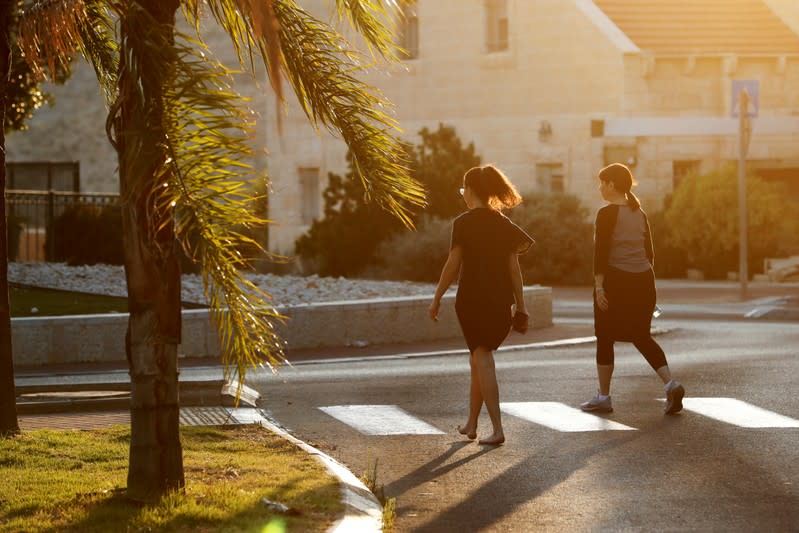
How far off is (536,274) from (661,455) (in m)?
26.1

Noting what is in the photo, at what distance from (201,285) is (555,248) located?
516 inches

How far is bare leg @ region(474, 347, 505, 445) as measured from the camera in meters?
11.0

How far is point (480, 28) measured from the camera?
4562cm

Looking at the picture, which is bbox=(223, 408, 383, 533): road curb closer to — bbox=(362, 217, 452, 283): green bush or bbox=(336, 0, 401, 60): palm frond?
bbox=(336, 0, 401, 60): palm frond

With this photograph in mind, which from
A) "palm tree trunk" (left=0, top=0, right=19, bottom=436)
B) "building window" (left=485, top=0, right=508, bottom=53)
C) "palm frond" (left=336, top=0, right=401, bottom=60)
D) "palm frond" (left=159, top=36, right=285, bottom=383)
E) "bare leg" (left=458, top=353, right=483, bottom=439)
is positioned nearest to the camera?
"palm frond" (left=159, top=36, right=285, bottom=383)

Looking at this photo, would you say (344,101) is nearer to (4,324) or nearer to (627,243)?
(4,324)

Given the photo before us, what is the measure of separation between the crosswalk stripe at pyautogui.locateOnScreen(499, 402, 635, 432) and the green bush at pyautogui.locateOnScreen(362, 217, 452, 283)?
21804 mm

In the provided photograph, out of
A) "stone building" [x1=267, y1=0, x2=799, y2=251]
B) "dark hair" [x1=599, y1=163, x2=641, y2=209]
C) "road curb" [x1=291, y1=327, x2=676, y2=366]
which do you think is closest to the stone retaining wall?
"road curb" [x1=291, y1=327, x2=676, y2=366]

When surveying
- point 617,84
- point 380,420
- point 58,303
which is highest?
point 617,84

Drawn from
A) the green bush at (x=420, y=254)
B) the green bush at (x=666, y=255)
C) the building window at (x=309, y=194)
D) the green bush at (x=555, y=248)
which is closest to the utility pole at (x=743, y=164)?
the green bush at (x=555, y=248)

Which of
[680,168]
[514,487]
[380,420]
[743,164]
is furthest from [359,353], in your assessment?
[680,168]

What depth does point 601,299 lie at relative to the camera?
12.5 metres

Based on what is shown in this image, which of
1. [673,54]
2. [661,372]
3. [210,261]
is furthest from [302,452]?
[673,54]

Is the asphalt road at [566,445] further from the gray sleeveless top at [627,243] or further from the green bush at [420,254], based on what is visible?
the green bush at [420,254]
